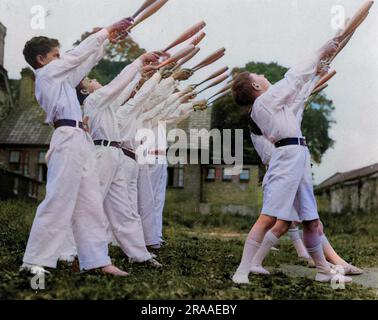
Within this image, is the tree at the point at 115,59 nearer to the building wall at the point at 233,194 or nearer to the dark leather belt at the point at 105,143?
the dark leather belt at the point at 105,143

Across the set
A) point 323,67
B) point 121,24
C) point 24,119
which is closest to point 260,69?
point 323,67

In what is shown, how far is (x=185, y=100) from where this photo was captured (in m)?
5.82

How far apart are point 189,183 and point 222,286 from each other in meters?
2.41

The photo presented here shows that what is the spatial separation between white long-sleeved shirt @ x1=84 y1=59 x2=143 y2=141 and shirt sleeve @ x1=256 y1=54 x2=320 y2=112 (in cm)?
98

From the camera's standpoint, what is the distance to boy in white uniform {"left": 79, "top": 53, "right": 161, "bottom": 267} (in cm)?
423

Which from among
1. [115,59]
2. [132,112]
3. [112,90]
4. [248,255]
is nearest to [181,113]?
[115,59]

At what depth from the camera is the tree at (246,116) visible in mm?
5449

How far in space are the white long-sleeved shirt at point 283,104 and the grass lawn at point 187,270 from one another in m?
1.02

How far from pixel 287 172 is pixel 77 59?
1.55 meters

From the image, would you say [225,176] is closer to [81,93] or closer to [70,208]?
[81,93]

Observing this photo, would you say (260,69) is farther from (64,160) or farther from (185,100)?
(64,160)

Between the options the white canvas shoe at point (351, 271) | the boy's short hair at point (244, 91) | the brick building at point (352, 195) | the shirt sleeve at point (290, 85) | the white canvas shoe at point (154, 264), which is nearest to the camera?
the shirt sleeve at point (290, 85)

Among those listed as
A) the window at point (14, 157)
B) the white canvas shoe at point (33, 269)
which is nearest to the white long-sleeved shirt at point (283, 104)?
the white canvas shoe at point (33, 269)

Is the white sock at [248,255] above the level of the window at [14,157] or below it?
below
